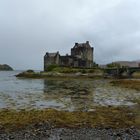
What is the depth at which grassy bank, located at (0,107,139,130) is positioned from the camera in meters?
16.9

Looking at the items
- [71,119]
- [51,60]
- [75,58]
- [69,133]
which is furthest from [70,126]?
[51,60]

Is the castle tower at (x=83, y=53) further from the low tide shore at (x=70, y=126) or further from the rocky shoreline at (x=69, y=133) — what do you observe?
the rocky shoreline at (x=69, y=133)

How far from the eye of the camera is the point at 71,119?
61.6 ft

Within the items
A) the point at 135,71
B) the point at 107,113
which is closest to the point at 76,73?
the point at 135,71

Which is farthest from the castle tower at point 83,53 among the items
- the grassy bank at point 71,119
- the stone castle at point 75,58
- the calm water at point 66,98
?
the grassy bank at point 71,119

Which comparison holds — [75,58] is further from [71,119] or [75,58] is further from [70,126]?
[70,126]

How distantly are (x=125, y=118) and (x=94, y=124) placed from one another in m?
3.28

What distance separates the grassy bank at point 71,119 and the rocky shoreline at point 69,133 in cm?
108

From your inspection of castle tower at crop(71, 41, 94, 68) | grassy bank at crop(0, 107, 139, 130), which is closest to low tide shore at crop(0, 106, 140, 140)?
grassy bank at crop(0, 107, 139, 130)

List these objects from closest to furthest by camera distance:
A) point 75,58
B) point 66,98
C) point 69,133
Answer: point 69,133 < point 66,98 < point 75,58

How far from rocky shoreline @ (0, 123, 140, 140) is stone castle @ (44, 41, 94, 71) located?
11559 cm

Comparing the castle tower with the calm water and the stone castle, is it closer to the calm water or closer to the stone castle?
the stone castle

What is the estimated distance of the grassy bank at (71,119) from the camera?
16.9 metres

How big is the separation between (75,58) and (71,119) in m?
117
